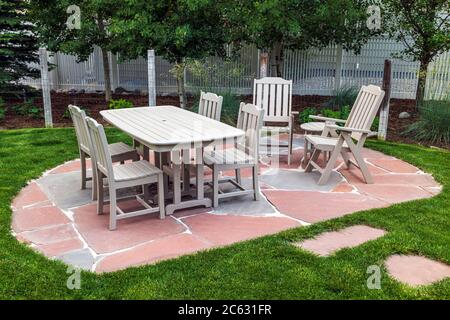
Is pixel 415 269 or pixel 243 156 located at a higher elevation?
pixel 243 156

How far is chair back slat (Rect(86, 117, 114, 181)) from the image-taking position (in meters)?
3.74

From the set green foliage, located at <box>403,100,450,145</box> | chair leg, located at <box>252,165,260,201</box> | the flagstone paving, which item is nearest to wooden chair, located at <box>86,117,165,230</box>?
the flagstone paving

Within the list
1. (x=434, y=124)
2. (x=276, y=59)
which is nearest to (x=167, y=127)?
(x=434, y=124)

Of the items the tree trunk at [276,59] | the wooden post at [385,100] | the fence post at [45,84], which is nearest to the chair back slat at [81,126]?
the fence post at [45,84]

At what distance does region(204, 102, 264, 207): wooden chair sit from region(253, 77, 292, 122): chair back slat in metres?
1.86

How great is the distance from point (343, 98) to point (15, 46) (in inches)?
260

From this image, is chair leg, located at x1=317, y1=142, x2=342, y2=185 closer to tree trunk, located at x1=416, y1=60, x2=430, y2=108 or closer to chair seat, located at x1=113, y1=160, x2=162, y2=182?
chair seat, located at x1=113, y1=160, x2=162, y2=182

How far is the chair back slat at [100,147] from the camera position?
12.3 feet

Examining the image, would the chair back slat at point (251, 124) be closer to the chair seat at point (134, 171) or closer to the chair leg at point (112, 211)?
the chair seat at point (134, 171)

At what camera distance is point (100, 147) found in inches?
152

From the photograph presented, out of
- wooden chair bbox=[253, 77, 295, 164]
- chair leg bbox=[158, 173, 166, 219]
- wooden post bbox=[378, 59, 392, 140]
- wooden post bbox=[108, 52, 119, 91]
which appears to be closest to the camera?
chair leg bbox=[158, 173, 166, 219]

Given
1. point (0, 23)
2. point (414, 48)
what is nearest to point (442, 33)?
point (414, 48)

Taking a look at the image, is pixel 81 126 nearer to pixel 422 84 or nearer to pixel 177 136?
pixel 177 136

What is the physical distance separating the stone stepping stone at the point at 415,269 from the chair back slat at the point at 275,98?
11.3ft
